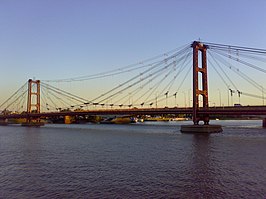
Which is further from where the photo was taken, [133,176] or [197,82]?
[197,82]

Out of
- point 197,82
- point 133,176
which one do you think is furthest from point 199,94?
point 133,176

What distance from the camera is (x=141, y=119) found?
176000 millimetres

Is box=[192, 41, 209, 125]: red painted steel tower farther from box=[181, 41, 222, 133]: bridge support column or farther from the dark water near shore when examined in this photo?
the dark water near shore

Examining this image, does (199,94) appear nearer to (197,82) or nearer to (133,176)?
(197,82)

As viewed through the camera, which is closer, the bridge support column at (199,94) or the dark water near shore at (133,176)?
the dark water near shore at (133,176)

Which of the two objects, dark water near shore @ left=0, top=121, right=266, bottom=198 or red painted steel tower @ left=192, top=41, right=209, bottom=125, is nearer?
dark water near shore @ left=0, top=121, right=266, bottom=198

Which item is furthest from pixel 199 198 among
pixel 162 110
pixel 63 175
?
pixel 162 110

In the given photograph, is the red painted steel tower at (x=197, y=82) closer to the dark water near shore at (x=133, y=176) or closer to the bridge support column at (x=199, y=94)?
the bridge support column at (x=199, y=94)

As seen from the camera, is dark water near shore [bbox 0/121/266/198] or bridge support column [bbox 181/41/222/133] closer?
dark water near shore [bbox 0/121/266/198]

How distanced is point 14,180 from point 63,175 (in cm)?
267

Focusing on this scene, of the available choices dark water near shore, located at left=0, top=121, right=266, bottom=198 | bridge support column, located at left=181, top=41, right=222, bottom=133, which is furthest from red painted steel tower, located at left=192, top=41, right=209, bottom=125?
dark water near shore, located at left=0, top=121, right=266, bottom=198

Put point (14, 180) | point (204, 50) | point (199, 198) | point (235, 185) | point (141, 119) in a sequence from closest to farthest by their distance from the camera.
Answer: point (199, 198) < point (235, 185) < point (14, 180) < point (204, 50) < point (141, 119)

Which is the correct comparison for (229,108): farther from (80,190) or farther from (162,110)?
(80,190)

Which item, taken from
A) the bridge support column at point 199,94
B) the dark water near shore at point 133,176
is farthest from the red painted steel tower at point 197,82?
the dark water near shore at point 133,176
